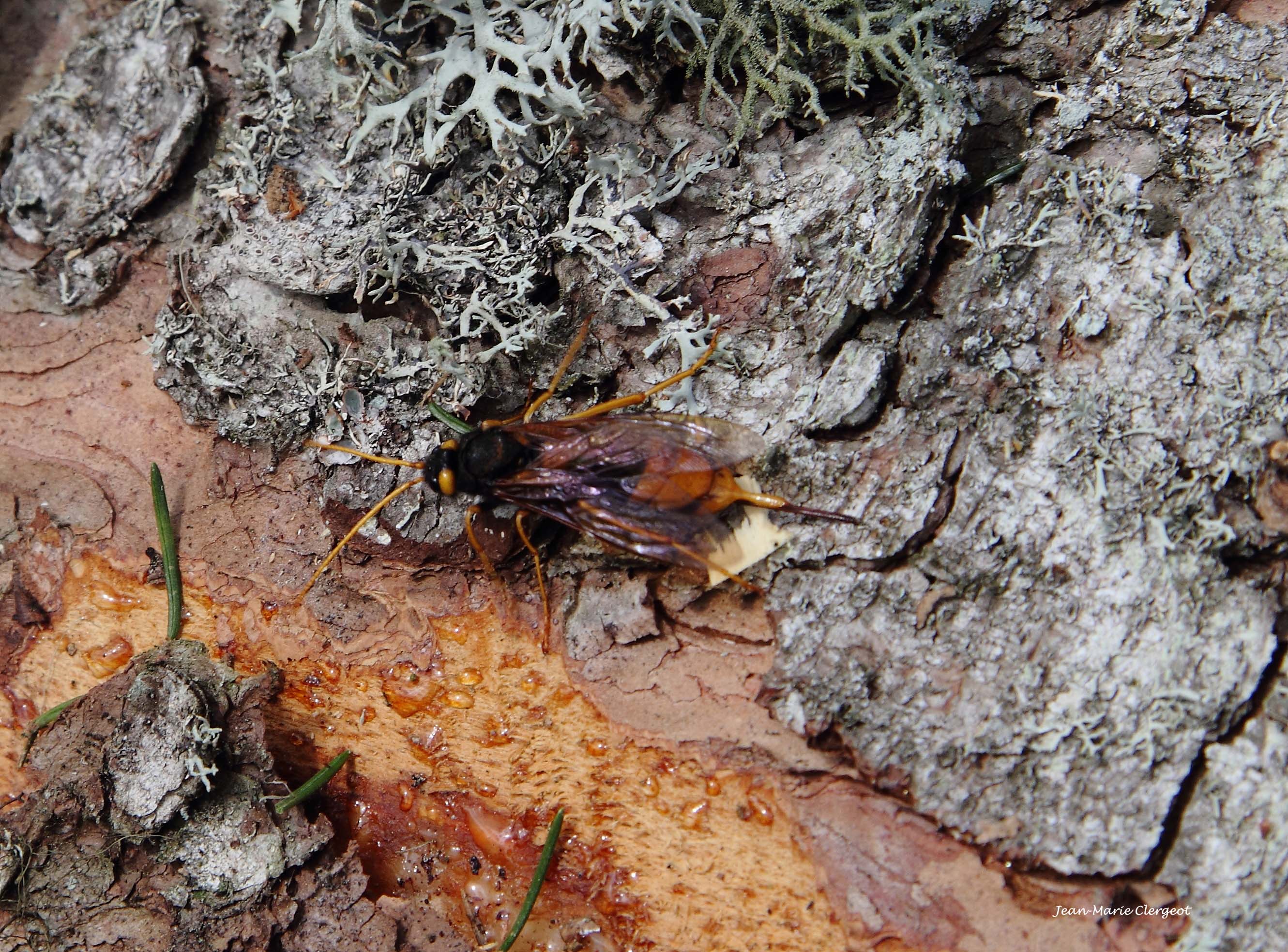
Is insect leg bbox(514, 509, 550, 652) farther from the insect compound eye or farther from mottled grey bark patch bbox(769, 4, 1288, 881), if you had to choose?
mottled grey bark patch bbox(769, 4, 1288, 881)

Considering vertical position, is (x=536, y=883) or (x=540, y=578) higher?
(x=540, y=578)

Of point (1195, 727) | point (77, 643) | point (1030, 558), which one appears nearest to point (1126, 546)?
point (1030, 558)

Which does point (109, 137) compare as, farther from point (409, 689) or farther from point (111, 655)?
point (409, 689)

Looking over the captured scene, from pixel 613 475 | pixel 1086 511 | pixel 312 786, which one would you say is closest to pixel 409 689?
pixel 312 786

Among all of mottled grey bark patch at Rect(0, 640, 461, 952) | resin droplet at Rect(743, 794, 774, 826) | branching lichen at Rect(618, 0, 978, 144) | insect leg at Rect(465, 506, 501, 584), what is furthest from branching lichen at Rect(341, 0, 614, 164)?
resin droplet at Rect(743, 794, 774, 826)

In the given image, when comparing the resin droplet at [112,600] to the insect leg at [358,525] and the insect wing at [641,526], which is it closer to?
the insect leg at [358,525]

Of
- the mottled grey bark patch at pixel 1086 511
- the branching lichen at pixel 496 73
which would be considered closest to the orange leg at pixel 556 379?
the branching lichen at pixel 496 73

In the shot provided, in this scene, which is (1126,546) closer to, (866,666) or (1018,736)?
(1018,736)
